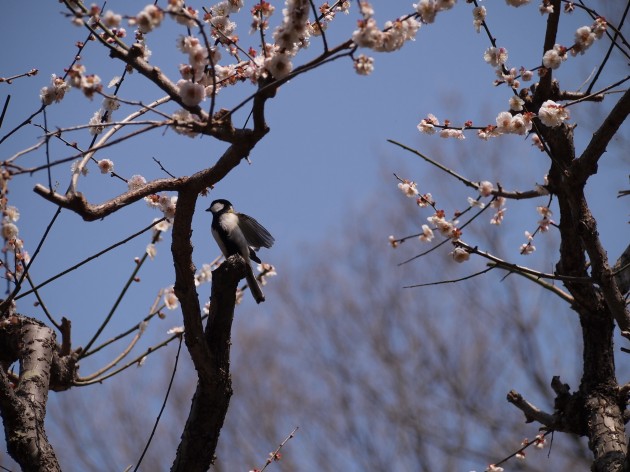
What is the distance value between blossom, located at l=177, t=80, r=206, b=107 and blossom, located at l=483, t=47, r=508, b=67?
131cm

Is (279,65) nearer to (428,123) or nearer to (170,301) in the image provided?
(428,123)

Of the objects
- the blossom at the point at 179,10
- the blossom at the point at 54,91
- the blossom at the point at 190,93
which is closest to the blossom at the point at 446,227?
the blossom at the point at 190,93

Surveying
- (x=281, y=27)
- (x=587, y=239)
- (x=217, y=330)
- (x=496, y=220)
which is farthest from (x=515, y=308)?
(x=281, y=27)

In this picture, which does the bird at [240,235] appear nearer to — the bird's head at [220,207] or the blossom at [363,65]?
the bird's head at [220,207]

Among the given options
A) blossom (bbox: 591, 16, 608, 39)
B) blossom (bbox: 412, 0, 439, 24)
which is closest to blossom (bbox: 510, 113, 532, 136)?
blossom (bbox: 591, 16, 608, 39)

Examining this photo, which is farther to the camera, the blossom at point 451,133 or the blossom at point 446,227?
the blossom at point 451,133

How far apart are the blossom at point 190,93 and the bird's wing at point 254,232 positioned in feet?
5.18

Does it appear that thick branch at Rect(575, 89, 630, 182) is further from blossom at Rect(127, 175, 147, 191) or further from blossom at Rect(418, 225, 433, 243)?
blossom at Rect(127, 175, 147, 191)

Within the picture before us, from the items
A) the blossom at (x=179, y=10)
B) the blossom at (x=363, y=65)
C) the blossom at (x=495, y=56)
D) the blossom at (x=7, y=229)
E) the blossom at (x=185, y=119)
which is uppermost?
the blossom at (x=495, y=56)

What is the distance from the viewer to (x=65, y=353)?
2.72 m

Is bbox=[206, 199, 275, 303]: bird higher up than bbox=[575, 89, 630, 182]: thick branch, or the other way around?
bbox=[206, 199, 275, 303]: bird

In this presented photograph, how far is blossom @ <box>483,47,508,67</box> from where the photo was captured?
2.56 m

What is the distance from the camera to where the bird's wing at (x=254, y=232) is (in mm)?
3436

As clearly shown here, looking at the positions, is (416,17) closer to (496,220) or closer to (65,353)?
(496,220)
